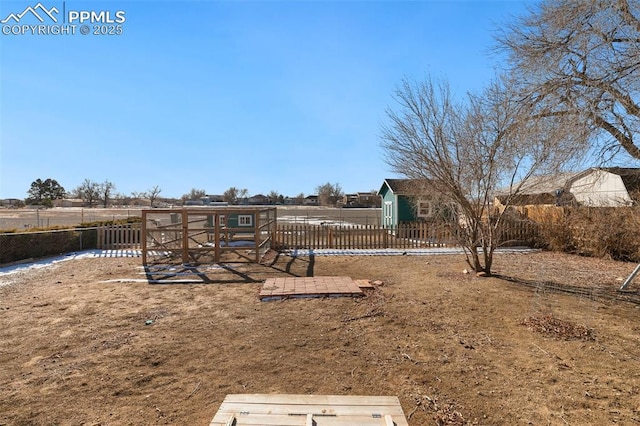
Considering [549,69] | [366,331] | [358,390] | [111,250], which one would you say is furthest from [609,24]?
[111,250]

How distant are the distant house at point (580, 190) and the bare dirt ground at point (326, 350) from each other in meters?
2.38

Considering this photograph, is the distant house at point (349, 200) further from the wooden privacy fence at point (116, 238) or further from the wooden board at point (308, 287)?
the wooden board at point (308, 287)

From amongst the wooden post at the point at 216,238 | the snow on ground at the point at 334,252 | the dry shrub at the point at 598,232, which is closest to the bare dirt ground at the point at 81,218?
the snow on ground at the point at 334,252

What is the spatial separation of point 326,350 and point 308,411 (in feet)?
5.40

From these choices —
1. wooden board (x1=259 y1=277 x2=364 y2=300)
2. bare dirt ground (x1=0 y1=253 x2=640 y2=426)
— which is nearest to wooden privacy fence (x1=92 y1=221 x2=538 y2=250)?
wooden board (x1=259 y1=277 x2=364 y2=300)

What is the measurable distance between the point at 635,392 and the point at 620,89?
5.93 metres

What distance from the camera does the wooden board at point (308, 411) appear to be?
272cm

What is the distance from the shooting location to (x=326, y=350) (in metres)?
4.53

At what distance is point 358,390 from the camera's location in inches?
138

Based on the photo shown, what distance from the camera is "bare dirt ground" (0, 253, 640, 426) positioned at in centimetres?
327

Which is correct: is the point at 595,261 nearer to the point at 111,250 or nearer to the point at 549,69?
the point at 549,69

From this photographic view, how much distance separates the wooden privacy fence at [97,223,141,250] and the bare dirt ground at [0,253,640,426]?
241 inches

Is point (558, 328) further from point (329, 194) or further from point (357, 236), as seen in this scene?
point (329, 194)

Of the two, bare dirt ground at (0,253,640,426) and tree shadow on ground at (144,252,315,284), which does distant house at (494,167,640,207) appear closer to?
bare dirt ground at (0,253,640,426)
